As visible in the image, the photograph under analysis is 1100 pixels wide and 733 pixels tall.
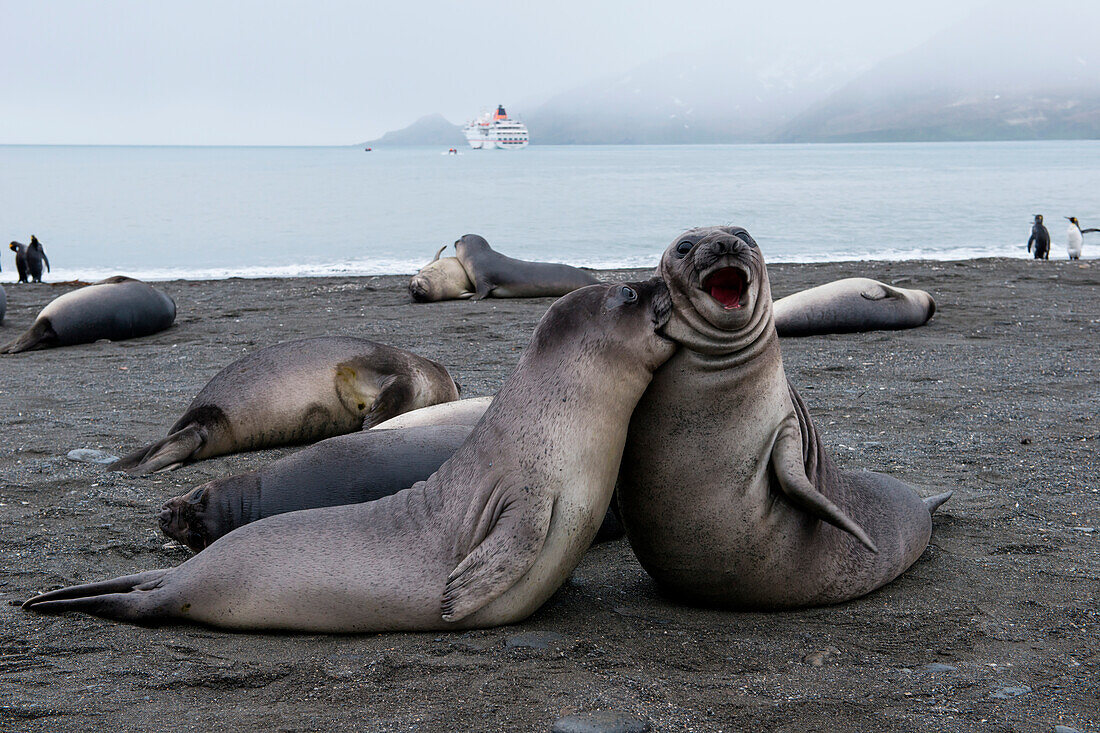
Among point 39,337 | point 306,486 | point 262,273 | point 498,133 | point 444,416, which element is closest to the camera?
point 306,486

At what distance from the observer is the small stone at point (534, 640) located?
125 inches

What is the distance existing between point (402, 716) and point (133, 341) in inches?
317

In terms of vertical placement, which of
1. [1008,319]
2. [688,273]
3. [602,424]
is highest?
[688,273]

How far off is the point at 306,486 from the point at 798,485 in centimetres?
196

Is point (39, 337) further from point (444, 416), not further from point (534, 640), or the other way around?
point (534, 640)

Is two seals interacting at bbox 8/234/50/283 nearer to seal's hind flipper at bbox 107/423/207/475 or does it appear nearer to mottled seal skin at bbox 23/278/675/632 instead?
seal's hind flipper at bbox 107/423/207/475

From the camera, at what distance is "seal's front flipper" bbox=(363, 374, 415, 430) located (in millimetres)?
5863

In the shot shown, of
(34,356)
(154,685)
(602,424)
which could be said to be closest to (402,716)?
(154,685)

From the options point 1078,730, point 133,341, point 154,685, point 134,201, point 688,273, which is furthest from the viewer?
point 134,201

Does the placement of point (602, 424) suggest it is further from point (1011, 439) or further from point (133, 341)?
point (133, 341)

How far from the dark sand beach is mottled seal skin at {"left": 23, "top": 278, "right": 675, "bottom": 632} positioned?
0.09 metres

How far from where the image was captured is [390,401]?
5.95 meters

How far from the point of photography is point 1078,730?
255cm

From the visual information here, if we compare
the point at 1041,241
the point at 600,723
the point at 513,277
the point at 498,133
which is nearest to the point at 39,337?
the point at 513,277
